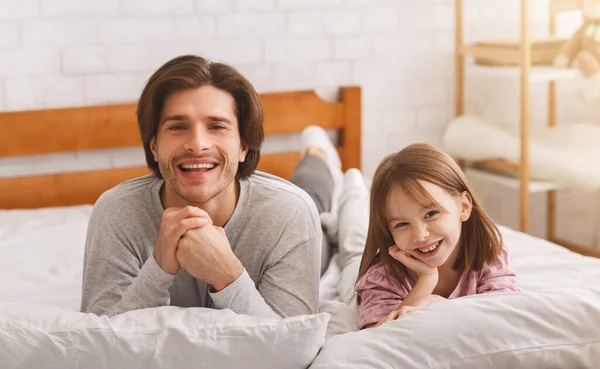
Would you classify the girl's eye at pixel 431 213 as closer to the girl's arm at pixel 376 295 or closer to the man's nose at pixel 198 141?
the girl's arm at pixel 376 295

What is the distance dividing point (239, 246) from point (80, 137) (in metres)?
1.46

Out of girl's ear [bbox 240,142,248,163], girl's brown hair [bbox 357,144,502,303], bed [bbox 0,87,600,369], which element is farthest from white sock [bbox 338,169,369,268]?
bed [bbox 0,87,600,369]

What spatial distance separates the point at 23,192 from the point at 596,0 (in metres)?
1.89

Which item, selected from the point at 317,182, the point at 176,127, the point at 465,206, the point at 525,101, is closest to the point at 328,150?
the point at 317,182

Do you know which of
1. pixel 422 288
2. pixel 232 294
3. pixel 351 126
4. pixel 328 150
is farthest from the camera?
pixel 351 126

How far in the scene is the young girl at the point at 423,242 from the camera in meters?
1.28

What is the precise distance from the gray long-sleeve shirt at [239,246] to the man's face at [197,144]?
0.08 m

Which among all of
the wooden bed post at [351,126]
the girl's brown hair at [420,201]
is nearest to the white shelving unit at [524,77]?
the wooden bed post at [351,126]

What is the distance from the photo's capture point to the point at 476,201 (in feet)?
4.50

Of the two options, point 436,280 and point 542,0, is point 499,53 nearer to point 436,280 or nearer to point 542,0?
point 542,0

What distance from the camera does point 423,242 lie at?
1280mm

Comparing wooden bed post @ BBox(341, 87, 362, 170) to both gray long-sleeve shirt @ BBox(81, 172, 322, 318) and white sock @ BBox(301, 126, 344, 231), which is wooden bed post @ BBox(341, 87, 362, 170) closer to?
white sock @ BBox(301, 126, 344, 231)

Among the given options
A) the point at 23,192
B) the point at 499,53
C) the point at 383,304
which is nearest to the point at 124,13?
the point at 23,192

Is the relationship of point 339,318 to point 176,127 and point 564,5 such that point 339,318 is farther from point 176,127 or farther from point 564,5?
point 564,5
